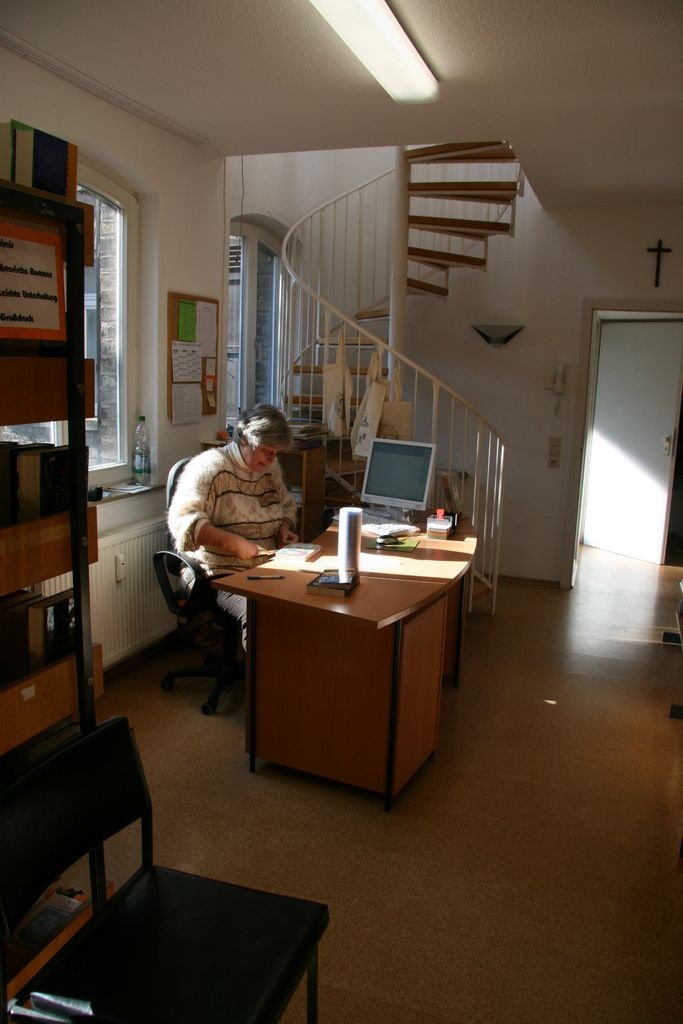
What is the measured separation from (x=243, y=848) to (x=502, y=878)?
32.3 inches

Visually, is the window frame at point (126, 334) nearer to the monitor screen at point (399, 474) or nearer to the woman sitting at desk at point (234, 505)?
the woman sitting at desk at point (234, 505)

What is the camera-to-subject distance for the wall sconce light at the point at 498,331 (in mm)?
5621

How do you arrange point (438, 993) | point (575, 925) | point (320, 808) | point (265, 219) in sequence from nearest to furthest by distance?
point (438, 993) < point (575, 925) < point (320, 808) < point (265, 219)

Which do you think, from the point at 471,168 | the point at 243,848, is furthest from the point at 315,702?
the point at 471,168

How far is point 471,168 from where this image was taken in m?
5.70

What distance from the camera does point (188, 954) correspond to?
1.48 m

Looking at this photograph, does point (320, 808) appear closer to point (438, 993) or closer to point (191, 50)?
Result: point (438, 993)

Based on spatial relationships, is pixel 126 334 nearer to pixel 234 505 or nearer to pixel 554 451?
pixel 234 505

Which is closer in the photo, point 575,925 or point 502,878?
point 575,925

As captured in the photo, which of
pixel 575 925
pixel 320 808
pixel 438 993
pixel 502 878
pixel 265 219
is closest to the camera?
pixel 438 993

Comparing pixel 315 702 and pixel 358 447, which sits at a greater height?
pixel 358 447

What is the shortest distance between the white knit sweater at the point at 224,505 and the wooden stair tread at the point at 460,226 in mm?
2647

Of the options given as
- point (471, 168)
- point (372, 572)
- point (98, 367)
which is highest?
point (471, 168)

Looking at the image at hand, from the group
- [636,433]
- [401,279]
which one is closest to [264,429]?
[401,279]
